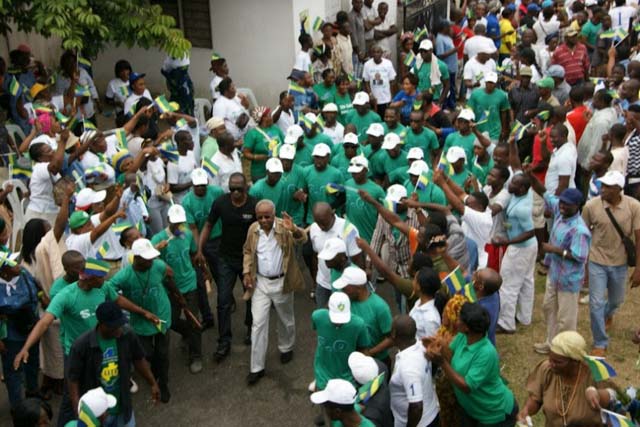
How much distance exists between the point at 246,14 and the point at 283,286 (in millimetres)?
7910

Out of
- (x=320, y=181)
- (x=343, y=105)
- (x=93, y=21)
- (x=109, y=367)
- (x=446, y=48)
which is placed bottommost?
(x=109, y=367)

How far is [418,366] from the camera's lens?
5531 millimetres

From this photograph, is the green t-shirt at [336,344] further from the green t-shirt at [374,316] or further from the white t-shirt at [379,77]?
the white t-shirt at [379,77]

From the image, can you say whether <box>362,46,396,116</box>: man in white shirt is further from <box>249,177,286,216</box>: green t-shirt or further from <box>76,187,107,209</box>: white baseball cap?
<box>76,187,107,209</box>: white baseball cap

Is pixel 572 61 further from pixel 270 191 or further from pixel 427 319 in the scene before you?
pixel 427 319

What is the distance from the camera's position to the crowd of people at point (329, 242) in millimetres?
5652

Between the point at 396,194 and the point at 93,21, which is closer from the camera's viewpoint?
the point at 396,194

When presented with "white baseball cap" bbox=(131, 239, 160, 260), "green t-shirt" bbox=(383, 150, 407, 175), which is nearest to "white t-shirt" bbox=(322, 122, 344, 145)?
"green t-shirt" bbox=(383, 150, 407, 175)

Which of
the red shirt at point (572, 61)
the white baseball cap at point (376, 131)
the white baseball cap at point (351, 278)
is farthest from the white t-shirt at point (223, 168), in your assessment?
the red shirt at point (572, 61)

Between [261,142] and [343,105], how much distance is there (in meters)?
2.12

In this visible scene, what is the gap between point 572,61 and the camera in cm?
1347

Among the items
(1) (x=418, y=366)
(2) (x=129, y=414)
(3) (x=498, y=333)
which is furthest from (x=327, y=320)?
(3) (x=498, y=333)

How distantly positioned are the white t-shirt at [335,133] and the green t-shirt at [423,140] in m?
0.96

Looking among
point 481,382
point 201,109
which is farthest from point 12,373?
point 201,109
